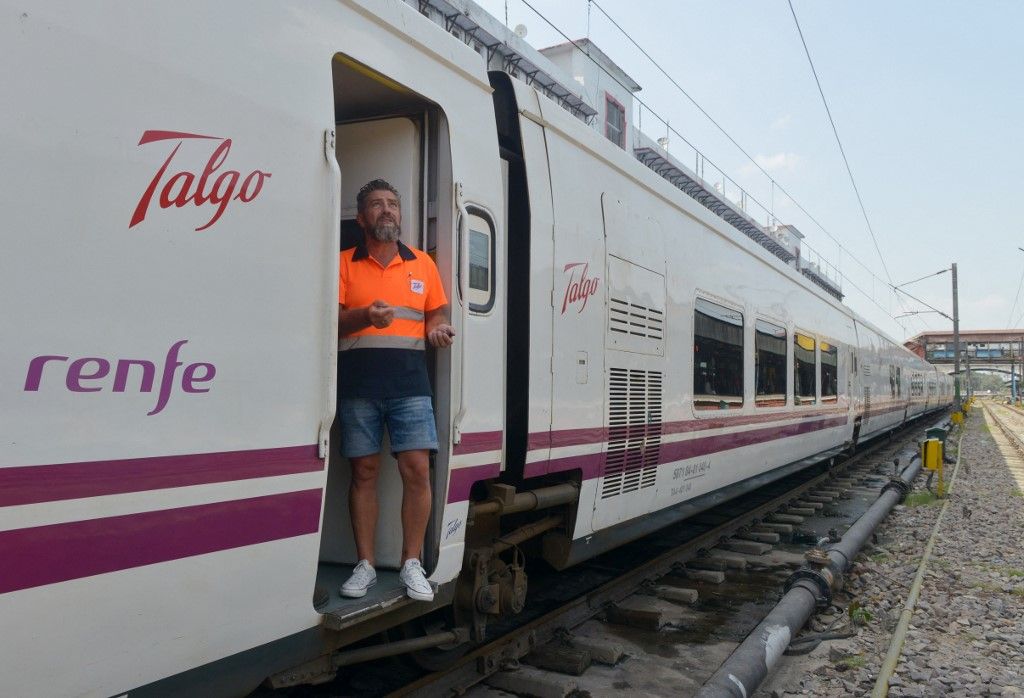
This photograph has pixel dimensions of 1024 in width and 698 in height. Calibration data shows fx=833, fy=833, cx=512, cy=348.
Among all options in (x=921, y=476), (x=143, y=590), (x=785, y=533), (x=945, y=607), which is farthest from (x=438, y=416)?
(x=921, y=476)

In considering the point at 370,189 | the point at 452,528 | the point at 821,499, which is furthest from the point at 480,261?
the point at 821,499

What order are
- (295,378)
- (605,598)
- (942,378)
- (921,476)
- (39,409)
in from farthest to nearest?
(942,378)
(921,476)
(605,598)
(295,378)
(39,409)

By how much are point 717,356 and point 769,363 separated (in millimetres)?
2005

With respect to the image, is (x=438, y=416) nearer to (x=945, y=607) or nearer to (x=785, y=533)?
(x=945, y=607)

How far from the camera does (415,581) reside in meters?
3.52

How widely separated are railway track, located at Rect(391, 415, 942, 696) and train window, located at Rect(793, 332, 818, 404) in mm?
1485

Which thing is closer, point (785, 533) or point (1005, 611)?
point (1005, 611)

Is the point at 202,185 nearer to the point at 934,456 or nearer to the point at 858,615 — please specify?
the point at 858,615

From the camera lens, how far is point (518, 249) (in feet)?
15.4

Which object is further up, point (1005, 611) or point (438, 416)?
point (438, 416)

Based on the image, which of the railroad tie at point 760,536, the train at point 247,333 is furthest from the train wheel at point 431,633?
the railroad tie at point 760,536

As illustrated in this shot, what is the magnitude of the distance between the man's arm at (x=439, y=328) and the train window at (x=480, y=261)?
11.0 inches

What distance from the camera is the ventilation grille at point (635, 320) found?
5.61 meters

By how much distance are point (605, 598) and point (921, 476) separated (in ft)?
41.7
